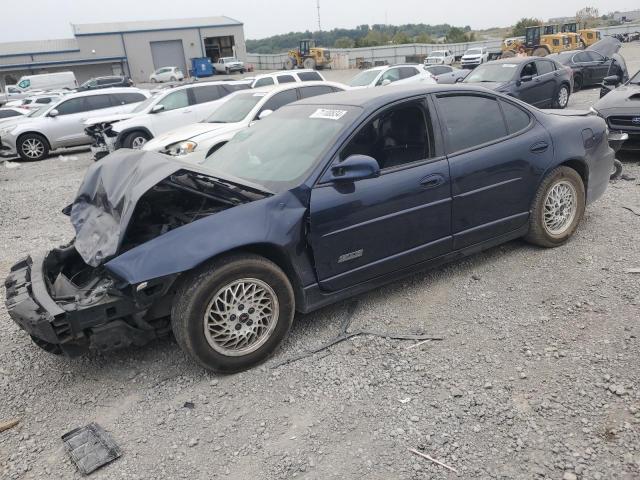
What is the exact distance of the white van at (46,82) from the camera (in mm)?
35125

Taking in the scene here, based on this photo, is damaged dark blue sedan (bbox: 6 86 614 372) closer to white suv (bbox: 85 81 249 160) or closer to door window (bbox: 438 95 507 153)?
door window (bbox: 438 95 507 153)

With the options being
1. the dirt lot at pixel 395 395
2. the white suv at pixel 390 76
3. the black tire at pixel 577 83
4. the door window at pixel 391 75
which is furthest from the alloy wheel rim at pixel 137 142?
the black tire at pixel 577 83

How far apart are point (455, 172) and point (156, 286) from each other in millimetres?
2346

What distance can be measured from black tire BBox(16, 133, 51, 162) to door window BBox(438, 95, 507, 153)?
12.6 meters

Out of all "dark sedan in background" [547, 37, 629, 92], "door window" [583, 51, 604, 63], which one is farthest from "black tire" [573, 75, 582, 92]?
"door window" [583, 51, 604, 63]

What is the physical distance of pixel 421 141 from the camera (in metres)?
3.95

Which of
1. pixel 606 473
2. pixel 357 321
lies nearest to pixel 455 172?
pixel 357 321

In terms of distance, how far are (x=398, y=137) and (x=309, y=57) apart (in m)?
50.1

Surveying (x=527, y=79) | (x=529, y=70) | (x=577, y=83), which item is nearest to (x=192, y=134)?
(x=527, y=79)

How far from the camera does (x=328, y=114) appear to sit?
3957 millimetres

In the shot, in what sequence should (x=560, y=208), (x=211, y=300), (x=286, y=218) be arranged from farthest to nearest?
(x=560, y=208) < (x=286, y=218) < (x=211, y=300)

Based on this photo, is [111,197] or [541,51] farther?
[541,51]

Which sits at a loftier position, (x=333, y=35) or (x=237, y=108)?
(x=333, y=35)

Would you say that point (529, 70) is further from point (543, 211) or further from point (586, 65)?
point (543, 211)
